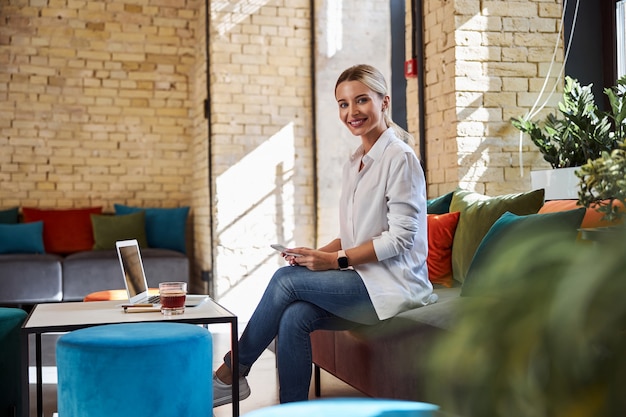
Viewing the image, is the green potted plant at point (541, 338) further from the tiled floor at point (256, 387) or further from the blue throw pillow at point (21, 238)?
the blue throw pillow at point (21, 238)

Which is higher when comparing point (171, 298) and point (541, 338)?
point (541, 338)

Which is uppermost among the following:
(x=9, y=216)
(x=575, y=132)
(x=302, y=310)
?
(x=575, y=132)

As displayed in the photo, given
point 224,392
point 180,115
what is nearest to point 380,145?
point 224,392

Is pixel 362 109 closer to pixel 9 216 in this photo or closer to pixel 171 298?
pixel 171 298

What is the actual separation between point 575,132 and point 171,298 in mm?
2104

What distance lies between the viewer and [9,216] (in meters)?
6.52

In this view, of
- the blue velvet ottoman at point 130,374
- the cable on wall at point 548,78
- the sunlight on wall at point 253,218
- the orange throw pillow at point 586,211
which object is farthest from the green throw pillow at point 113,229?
the orange throw pillow at point 586,211

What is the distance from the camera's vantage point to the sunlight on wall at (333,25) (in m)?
6.37

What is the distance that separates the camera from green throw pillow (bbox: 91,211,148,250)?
6.59 metres

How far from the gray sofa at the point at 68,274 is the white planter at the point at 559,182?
12.5 ft

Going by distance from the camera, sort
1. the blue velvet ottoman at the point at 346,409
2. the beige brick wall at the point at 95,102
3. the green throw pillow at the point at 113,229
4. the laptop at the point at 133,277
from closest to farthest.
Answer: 1. the blue velvet ottoman at the point at 346,409
2. the laptop at the point at 133,277
3. the green throw pillow at the point at 113,229
4. the beige brick wall at the point at 95,102

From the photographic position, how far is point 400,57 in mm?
6406

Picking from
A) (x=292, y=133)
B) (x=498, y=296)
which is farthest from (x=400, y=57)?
(x=498, y=296)

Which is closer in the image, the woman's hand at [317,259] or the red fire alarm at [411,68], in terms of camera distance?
the woman's hand at [317,259]
